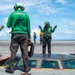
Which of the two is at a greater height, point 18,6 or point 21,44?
point 18,6

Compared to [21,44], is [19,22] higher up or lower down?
higher up

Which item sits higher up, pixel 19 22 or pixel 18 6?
pixel 18 6

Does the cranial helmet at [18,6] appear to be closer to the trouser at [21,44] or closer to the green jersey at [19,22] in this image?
the green jersey at [19,22]

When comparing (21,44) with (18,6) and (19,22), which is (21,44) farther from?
(18,6)

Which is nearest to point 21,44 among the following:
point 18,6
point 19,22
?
point 19,22

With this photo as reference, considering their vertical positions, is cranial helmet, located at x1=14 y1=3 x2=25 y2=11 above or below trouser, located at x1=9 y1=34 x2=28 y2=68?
above

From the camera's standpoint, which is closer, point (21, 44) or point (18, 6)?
point (18, 6)

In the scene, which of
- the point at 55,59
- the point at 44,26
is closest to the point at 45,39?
the point at 44,26

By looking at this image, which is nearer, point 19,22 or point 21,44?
point 19,22

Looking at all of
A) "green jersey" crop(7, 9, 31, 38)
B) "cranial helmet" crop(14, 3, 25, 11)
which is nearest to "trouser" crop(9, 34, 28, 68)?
"green jersey" crop(7, 9, 31, 38)

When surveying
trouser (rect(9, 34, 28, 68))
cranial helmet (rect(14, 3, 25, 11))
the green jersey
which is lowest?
trouser (rect(9, 34, 28, 68))


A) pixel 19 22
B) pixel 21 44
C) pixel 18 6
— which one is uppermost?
pixel 18 6

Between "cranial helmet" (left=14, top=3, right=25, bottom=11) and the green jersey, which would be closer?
the green jersey

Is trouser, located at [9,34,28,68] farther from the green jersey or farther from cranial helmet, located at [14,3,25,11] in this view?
cranial helmet, located at [14,3,25,11]
